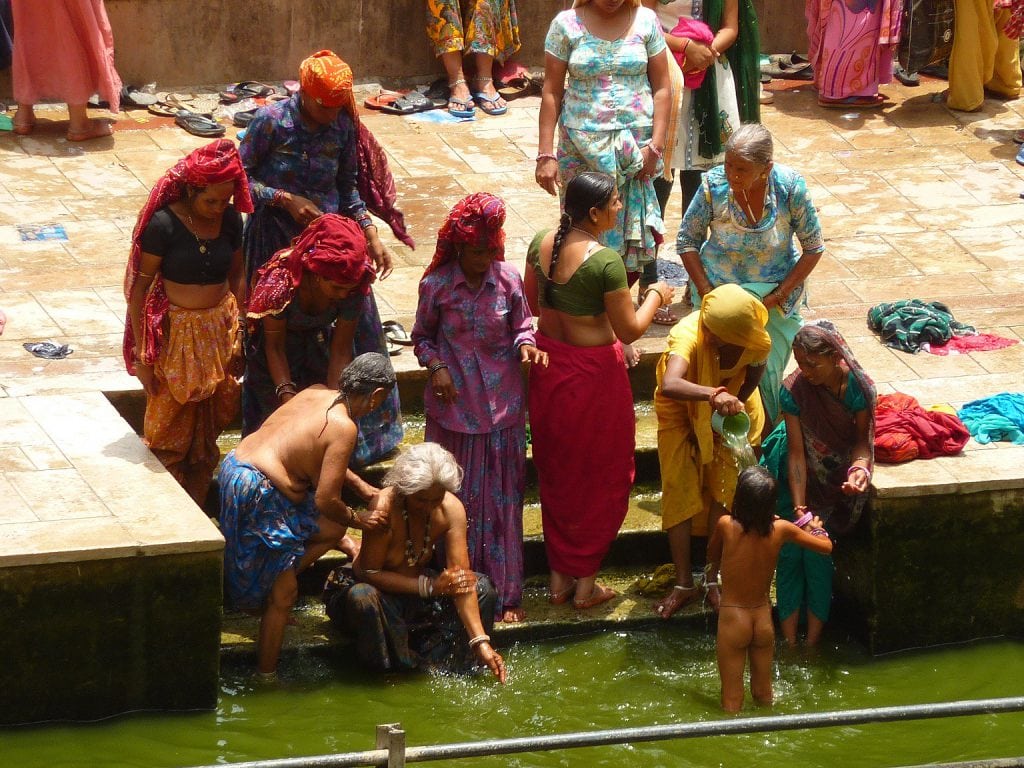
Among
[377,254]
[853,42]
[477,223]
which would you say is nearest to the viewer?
[477,223]

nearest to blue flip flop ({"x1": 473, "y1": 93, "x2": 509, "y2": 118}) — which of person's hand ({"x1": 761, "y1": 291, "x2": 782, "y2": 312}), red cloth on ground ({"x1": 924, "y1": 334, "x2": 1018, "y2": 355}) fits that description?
red cloth on ground ({"x1": 924, "y1": 334, "x2": 1018, "y2": 355})

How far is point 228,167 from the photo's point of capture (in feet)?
22.6

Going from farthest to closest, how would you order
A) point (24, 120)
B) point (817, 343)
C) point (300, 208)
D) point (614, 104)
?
point (24, 120) → point (614, 104) → point (300, 208) → point (817, 343)

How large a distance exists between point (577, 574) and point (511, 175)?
4.20 metres

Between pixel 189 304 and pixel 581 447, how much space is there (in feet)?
5.48

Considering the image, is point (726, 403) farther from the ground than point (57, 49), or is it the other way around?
point (57, 49)

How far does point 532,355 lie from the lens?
717 cm

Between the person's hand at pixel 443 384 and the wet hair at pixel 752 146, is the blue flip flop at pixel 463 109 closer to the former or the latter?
the wet hair at pixel 752 146

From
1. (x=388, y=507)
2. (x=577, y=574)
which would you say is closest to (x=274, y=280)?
(x=388, y=507)

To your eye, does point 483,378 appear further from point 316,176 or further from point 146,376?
point 146,376

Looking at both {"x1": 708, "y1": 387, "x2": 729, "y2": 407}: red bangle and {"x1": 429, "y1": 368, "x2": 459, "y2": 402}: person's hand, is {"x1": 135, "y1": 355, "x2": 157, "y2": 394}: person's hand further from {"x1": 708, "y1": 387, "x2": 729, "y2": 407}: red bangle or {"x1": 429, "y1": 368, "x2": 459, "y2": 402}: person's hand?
{"x1": 708, "y1": 387, "x2": 729, "y2": 407}: red bangle

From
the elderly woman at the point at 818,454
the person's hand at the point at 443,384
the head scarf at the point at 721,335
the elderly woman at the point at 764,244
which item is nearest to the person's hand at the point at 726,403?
the head scarf at the point at 721,335

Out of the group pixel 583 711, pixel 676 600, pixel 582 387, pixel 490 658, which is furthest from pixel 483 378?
pixel 583 711

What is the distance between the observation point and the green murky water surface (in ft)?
21.8
